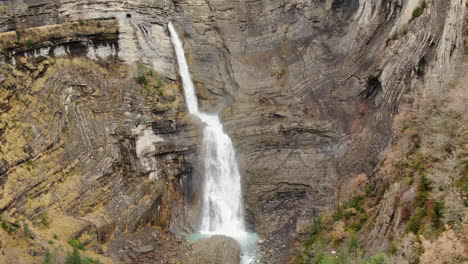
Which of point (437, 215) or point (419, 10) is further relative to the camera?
point (419, 10)

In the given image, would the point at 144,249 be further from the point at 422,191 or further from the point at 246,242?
the point at 422,191

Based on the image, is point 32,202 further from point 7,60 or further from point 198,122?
point 198,122

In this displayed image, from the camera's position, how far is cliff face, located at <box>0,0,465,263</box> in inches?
1401

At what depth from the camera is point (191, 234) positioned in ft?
132

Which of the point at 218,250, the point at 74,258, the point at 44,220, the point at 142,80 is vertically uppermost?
the point at 142,80

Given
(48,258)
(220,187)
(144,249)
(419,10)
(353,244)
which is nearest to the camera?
(48,258)

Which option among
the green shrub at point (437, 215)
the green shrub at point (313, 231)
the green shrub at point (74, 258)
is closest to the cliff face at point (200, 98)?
the green shrub at point (313, 231)

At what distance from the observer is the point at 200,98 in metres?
47.6

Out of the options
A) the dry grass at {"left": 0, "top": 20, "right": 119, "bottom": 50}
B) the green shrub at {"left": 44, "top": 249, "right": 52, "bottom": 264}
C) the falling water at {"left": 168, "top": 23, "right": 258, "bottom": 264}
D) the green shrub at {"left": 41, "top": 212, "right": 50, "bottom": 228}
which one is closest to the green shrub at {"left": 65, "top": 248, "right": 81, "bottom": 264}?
the green shrub at {"left": 44, "top": 249, "right": 52, "bottom": 264}

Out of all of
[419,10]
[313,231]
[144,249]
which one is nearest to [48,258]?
[144,249]

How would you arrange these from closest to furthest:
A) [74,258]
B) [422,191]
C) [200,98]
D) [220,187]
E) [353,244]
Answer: [422,191] → [74,258] → [353,244] → [220,187] → [200,98]

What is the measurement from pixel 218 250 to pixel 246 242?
4141mm

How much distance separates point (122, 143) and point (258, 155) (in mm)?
11793

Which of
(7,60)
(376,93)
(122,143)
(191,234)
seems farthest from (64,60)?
(376,93)
